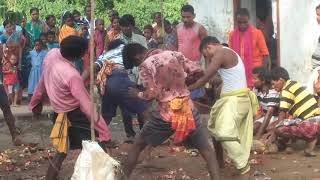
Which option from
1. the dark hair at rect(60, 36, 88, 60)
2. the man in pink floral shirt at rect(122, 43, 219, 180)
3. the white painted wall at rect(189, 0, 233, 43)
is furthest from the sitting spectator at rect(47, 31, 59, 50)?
the man in pink floral shirt at rect(122, 43, 219, 180)

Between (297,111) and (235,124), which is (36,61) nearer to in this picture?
(297,111)

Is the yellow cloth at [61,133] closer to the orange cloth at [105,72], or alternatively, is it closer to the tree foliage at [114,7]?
the orange cloth at [105,72]

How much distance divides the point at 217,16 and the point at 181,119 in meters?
6.06

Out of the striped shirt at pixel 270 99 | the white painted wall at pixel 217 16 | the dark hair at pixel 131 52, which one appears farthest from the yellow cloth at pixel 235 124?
the white painted wall at pixel 217 16

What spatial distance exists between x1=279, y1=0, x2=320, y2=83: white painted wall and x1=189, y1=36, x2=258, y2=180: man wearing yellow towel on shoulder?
3.74 metres

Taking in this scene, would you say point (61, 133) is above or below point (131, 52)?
below

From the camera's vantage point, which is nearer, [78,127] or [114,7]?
[78,127]

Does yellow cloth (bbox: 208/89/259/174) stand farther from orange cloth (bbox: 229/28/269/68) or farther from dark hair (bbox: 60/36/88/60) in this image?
orange cloth (bbox: 229/28/269/68)

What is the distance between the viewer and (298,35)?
10445 mm

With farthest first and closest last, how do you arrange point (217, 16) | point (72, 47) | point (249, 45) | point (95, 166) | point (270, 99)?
point (217, 16) → point (249, 45) → point (270, 99) → point (72, 47) → point (95, 166)

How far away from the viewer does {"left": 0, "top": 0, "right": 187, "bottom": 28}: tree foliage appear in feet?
72.1

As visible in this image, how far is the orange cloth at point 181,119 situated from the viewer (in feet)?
Answer: 19.6

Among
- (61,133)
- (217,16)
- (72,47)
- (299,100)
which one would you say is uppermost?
(72,47)

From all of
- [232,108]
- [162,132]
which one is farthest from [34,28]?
[162,132]
